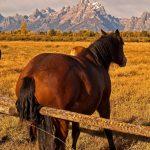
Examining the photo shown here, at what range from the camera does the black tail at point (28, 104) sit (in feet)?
17.4

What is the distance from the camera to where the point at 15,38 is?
79938 mm

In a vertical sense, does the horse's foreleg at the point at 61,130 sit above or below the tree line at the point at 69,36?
above

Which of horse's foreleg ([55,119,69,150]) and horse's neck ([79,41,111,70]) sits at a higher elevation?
horse's neck ([79,41,111,70])

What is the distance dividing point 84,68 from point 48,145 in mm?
1409

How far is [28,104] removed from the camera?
5.34m

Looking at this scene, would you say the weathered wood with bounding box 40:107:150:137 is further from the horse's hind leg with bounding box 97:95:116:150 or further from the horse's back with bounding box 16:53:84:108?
the horse's hind leg with bounding box 97:95:116:150

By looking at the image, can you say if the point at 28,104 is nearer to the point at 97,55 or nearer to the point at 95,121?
the point at 95,121

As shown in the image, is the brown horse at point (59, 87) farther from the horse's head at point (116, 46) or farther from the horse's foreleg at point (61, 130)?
the horse's head at point (116, 46)

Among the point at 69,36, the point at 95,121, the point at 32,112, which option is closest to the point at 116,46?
the point at 95,121

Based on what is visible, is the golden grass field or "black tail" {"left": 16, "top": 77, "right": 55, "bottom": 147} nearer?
"black tail" {"left": 16, "top": 77, "right": 55, "bottom": 147}

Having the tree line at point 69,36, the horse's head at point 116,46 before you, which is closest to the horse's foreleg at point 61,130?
the horse's head at point 116,46

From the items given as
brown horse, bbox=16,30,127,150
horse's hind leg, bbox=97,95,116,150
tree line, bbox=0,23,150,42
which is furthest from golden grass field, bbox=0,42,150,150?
tree line, bbox=0,23,150,42

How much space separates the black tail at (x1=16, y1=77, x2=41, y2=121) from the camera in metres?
5.31

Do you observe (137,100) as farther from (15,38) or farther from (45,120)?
(15,38)
